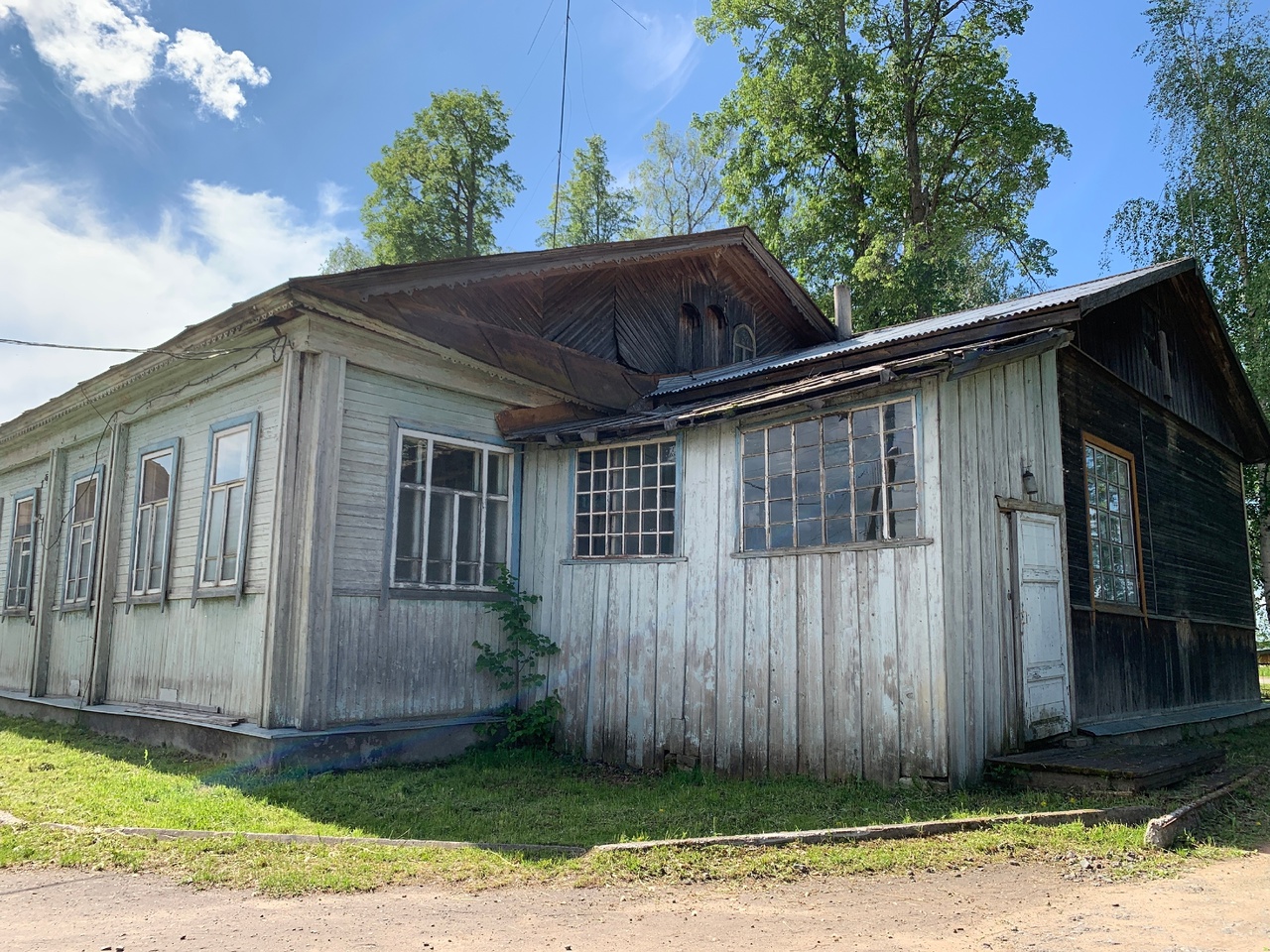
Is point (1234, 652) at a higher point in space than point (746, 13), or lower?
lower

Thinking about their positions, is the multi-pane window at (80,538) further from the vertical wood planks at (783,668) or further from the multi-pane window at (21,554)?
the vertical wood planks at (783,668)

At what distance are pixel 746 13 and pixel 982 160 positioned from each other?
748 cm

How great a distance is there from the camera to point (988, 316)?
930cm

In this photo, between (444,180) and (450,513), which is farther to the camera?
(444,180)

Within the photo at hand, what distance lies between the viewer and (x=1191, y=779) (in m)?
7.59

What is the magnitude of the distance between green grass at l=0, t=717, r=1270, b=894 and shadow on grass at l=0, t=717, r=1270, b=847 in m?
0.02

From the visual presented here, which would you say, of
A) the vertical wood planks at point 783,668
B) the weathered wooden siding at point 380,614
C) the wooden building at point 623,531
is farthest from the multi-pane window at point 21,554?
the vertical wood planks at point 783,668

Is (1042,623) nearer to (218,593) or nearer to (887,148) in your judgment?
(218,593)

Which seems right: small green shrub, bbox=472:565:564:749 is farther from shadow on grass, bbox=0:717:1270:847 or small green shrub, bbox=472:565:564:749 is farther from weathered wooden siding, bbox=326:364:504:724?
shadow on grass, bbox=0:717:1270:847

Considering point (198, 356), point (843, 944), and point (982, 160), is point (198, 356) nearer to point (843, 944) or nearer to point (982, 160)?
point (843, 944)

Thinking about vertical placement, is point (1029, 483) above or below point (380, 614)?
above

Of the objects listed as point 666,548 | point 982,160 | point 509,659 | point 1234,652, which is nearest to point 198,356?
point 509,659

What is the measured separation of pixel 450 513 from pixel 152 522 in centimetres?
387

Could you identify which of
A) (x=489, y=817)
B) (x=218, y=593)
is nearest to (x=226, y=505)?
(x=218, y=593)
